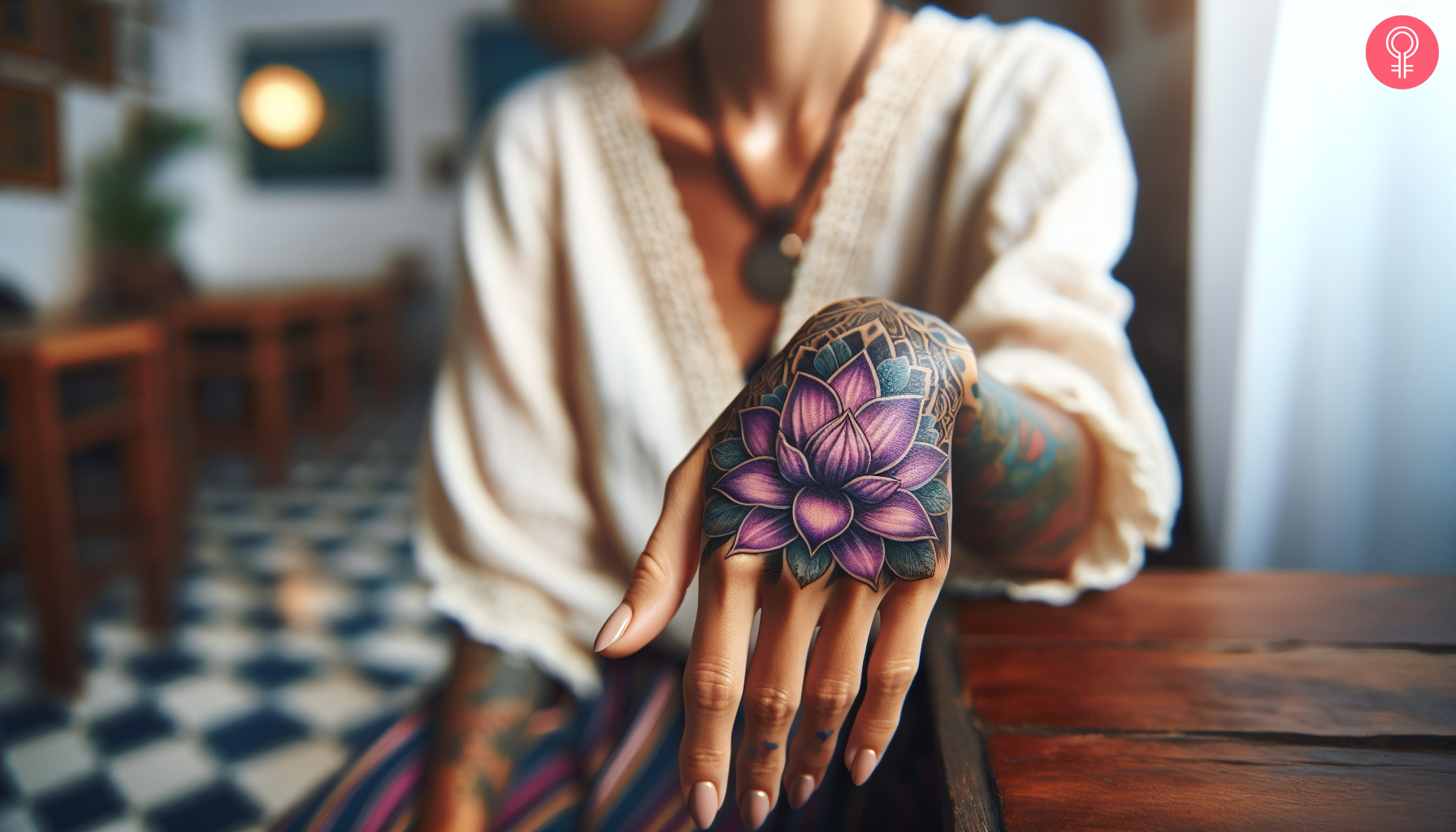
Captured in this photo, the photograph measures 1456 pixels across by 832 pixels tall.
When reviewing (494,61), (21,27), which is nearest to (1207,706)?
(21,27)

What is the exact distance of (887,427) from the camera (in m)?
0.40

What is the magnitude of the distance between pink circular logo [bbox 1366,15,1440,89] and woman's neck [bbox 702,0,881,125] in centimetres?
42

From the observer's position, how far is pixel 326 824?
0.57 meters

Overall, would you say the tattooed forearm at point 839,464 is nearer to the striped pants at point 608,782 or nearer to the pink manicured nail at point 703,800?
the pink manicured nail at point 703,800

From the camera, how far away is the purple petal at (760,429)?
409mm

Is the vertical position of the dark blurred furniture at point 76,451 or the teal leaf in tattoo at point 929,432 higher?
the teal leaf in tattoo at point 929,432

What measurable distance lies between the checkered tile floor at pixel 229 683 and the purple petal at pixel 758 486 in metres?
0.47

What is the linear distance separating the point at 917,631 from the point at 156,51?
5690mm

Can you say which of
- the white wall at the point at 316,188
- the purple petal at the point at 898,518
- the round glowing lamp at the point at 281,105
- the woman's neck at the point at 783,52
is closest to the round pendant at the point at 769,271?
the woman's neck at the point at 783,52

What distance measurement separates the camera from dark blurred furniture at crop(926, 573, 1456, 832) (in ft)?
1.25

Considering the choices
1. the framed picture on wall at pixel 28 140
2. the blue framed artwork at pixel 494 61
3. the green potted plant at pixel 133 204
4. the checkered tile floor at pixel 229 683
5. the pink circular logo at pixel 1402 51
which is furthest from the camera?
the blue framed artwork at pixel 494 61

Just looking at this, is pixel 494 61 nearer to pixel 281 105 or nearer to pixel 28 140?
pixel 281 105

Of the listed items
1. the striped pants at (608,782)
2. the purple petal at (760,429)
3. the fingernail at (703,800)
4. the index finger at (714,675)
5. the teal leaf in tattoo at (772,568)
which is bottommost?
the striped pants at (608,782)

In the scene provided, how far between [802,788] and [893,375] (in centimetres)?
22
